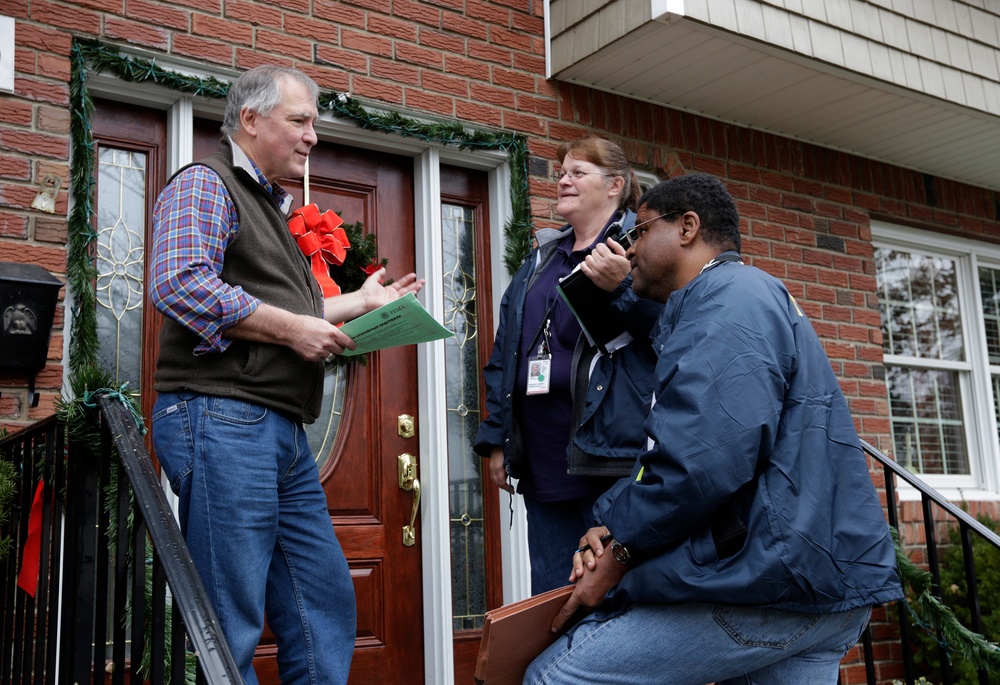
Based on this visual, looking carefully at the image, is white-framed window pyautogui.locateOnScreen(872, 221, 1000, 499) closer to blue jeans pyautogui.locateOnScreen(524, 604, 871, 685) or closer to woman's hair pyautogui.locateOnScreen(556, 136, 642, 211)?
woman's hair pyautogui.locateOnScreen(556, 136, 642, 211)

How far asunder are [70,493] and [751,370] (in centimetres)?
181

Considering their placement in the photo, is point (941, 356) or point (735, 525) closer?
point (735, 525)

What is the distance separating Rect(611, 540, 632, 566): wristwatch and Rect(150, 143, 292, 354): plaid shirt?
1028 mm

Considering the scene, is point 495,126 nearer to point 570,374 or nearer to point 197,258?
point 570,374

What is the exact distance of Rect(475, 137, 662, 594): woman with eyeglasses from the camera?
2.80 m

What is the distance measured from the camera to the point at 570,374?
118 inches

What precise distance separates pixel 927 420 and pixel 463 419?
128 inches

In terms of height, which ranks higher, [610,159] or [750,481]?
[610,159]

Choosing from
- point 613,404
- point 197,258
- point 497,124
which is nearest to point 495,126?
point 497,124

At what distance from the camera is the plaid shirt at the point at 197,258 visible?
2.38 m

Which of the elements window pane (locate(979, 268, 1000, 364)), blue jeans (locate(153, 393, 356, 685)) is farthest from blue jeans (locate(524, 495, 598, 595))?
window pane (locate(979, 268, 1000, 364))

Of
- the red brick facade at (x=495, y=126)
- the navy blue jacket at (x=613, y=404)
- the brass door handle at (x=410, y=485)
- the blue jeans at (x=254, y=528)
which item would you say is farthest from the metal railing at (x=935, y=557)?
the blue jeans at (x=254, y=528)

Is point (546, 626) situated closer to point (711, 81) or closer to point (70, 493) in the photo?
point (70, 493)

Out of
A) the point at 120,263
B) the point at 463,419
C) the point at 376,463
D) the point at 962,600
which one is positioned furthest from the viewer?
the point at 962,600
